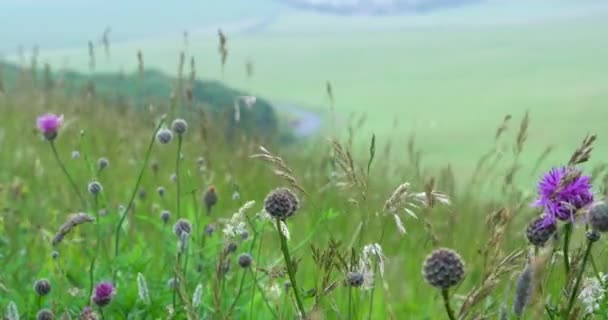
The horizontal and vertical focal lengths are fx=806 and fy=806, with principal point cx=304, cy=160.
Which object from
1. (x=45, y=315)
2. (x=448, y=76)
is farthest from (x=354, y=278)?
(x=448, y=76)

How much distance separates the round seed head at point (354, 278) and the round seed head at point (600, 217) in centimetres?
41

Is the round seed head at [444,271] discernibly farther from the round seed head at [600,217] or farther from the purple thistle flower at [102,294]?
the purple thistle flower at [102,294]

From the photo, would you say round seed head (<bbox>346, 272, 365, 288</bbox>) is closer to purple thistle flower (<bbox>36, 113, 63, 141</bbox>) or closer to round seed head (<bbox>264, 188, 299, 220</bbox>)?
round seed head (<bbox>264, 188, 299, 220</bbox>)

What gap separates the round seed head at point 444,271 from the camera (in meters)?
0.83

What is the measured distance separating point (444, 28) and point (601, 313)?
13.7 metres

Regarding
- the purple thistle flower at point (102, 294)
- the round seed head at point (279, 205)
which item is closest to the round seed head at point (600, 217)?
the round seed head at point (279, 205)

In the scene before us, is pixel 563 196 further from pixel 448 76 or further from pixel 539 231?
pixel 448 76

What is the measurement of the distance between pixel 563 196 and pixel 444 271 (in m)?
0.29

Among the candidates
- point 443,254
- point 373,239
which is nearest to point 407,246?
point 373,239

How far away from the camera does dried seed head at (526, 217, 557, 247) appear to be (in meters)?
1.01

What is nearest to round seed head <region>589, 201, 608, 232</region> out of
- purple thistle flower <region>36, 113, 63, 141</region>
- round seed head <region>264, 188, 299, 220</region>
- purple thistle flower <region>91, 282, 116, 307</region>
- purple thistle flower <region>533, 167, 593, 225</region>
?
purple thistle flower <region>533, 167, 593, 225</region>

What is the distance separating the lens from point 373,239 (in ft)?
8.46

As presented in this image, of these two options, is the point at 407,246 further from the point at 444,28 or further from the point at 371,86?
the point at 444,28

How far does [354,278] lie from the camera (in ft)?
3.86
